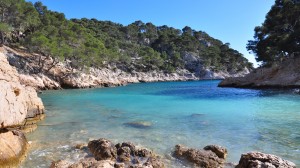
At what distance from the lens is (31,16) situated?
163 feet

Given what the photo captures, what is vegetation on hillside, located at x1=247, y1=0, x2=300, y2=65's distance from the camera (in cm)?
3991

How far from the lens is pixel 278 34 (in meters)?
44.7

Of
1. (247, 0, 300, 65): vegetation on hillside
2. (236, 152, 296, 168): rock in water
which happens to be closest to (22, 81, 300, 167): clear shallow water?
(236, 152, 296, 168): rock in water

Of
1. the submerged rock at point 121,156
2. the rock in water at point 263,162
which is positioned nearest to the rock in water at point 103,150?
the submerged rock at point 121,156

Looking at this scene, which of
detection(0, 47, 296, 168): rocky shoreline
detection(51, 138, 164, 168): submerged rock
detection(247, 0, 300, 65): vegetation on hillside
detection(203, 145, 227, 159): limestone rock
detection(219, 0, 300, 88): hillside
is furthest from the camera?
detection(247, 0, 300, 65): vegetation on hillside

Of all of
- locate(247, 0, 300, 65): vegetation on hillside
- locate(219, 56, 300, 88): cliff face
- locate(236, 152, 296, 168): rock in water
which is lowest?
locate(236, 152, 296, 168): rock in water

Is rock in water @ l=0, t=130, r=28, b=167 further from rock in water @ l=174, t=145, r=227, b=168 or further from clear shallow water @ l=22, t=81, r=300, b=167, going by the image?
rock in water @ l=174, t=145, r=227, b=168

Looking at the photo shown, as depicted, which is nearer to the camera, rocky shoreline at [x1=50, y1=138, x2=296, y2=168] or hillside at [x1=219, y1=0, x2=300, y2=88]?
rocky shoreline at [x1=50, y1=138, x2=296, y2=168]

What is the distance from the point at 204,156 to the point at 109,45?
245 ft

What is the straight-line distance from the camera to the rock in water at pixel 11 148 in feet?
23.7

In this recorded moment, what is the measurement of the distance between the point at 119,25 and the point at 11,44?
74.8m

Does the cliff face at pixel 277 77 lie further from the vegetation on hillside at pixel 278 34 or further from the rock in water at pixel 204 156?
the rock in water at pixel 204 156

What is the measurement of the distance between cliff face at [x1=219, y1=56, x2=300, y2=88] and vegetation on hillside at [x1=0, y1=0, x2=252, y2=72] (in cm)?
2923

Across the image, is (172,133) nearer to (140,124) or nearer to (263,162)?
(140,124)
